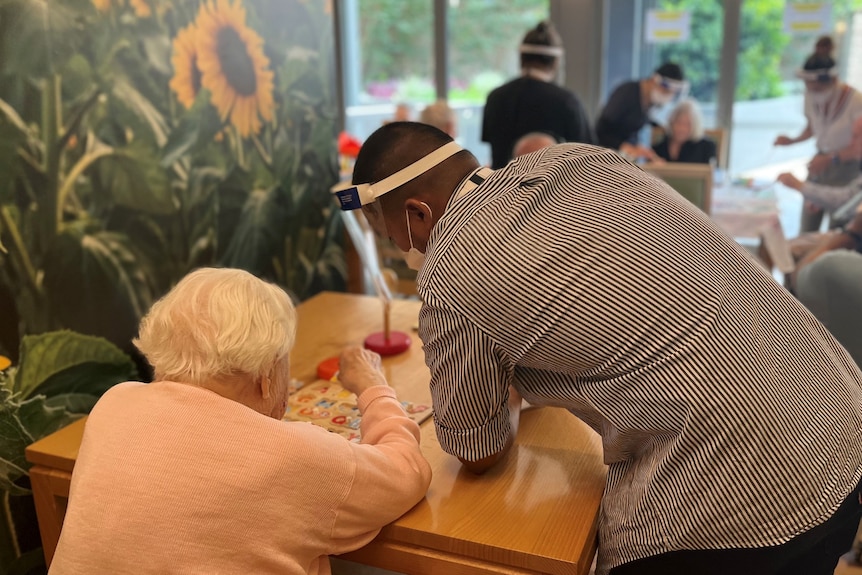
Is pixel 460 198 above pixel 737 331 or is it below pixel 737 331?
above

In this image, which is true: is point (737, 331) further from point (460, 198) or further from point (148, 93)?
point (148, 93)

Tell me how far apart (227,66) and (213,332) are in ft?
3.99

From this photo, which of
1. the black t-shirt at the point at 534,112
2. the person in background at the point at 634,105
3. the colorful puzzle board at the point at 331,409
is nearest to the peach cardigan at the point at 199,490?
the colorful puzzle board at the point at 331,409

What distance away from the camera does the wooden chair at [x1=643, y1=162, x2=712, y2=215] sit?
137 inches

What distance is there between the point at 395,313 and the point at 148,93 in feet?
3.02

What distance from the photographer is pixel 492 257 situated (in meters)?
1.15

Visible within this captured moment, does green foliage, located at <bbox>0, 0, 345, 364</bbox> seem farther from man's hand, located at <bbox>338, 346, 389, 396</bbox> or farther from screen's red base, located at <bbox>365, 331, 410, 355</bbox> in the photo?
man's hand, located at <bbox>338, 346, 389, 396</bbox>

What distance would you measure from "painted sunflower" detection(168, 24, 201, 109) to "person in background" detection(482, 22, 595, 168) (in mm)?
1741

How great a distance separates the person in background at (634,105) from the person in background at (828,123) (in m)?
0.81

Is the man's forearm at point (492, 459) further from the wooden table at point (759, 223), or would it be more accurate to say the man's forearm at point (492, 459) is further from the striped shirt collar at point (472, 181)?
the wooden table at point (759, 223)

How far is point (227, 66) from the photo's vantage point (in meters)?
2.17

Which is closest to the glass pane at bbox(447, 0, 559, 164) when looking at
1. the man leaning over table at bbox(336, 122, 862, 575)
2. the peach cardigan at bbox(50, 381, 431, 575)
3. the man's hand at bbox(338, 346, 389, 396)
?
the man's hand at bbox(338, 346, 389, 396)

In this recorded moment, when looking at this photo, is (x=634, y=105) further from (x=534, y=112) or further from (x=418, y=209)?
(x=418, y=209)

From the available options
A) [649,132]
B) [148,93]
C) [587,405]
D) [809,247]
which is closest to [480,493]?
[587,405]
